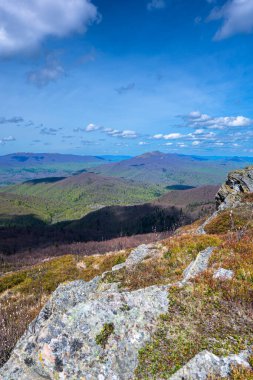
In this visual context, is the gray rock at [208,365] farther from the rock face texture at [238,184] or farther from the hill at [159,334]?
the rock face texture at [238,184]

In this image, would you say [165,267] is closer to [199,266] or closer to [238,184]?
[199,266]

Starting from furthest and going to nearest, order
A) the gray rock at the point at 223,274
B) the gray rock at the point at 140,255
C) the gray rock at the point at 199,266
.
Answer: the gray rock at the point at 140,255 < the gray rock at the point at 199,266 < the gray rock at the point at 223,274

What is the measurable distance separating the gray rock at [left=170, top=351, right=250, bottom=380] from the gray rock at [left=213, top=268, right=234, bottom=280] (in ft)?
Result: 13.6

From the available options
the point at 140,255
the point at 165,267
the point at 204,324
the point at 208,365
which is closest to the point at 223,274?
the point at 204,324

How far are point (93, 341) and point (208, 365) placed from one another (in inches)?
158

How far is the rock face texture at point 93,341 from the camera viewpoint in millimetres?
8875

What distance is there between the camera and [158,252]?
20.8m

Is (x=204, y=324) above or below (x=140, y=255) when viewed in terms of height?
above

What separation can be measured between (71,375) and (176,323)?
4.06m

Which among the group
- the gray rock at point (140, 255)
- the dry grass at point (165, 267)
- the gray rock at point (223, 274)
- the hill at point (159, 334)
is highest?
the gray rock at point (223, 274)

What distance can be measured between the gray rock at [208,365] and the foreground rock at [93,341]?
5.79 feet

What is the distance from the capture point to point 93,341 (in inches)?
375

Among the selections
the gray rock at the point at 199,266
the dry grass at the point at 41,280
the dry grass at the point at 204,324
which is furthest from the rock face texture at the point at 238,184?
the dry grass at the point at 204,324

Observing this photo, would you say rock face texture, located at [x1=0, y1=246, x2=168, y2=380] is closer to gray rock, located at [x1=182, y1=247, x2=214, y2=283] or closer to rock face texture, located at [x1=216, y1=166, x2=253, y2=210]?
gray rock, located at [x1=182, y1=247, x2=214, y2=283]
